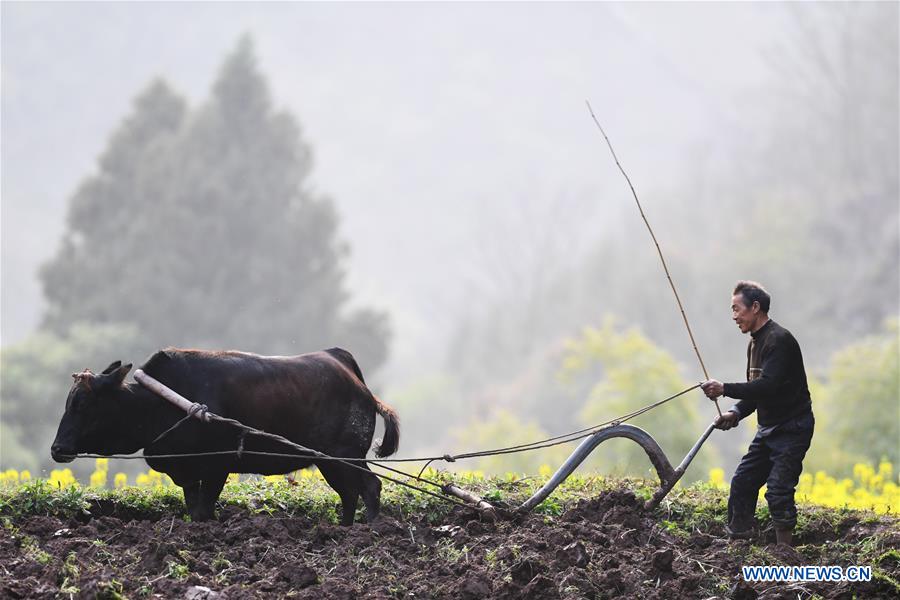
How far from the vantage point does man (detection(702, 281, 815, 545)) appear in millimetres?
8445

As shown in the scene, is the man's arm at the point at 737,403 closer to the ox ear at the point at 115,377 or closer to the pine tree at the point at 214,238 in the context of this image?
the ox ear at the point at 115,377

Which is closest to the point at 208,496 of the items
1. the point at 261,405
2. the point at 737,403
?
the point at 261,405

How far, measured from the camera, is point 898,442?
19.5 m

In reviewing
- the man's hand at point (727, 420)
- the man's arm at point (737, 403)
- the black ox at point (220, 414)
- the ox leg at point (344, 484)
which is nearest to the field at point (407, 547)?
the ox leg at point (344, 484)

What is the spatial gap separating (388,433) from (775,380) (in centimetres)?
316

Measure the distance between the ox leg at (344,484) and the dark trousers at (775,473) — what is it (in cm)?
299

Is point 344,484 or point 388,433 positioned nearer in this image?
point 344,484

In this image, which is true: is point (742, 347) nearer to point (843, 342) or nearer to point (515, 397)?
point (843, 342)

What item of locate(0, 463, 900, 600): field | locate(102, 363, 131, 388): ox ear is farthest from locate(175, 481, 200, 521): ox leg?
locate(102, 363, 131, 388): ox ear

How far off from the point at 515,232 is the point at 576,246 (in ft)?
13.7

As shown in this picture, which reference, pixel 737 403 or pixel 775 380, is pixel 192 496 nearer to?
pixel 737 403

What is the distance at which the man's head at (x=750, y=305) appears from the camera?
8625mm

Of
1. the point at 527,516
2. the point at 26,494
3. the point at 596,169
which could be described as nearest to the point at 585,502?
the point at 527,516

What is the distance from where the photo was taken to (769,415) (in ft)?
28.3
